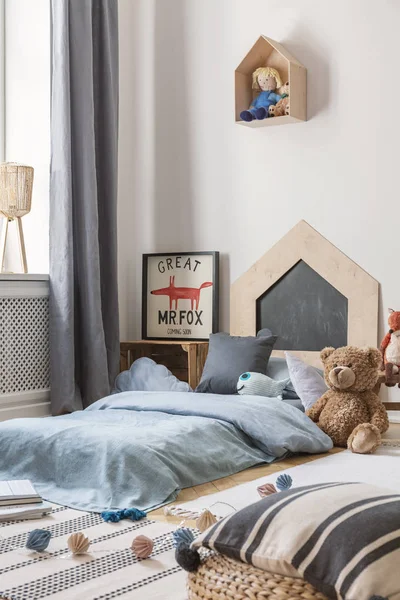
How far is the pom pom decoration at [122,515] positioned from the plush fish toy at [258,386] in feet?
4.54

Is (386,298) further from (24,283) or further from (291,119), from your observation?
(24,283)

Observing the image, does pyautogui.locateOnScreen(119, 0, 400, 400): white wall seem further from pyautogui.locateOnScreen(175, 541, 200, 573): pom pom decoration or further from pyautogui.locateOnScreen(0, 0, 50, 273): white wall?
pyautogui.locateOnScreen(175, 541, 200, 573): pom pom decoration

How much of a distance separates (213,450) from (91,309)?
1506mm

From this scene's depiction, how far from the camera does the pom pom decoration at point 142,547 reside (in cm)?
185

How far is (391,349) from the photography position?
352 cm

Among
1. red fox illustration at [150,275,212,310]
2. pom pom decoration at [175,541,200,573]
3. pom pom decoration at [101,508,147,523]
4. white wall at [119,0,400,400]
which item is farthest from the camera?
red fox illustration at [150,275,212,310]

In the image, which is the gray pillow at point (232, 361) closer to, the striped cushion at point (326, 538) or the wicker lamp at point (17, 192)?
the wicker lamp at point (17, 192)

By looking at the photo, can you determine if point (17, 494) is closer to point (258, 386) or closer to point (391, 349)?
point (258, 386)

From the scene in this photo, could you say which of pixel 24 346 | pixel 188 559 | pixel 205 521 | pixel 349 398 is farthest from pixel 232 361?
pixel 188 559

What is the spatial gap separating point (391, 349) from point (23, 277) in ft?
5.82

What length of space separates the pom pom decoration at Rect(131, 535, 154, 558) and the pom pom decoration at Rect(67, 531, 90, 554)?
116mm

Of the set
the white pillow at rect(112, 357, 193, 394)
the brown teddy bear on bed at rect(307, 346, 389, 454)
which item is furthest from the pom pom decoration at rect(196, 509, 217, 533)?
the white pillow at rect(112, 357, 193, 394)

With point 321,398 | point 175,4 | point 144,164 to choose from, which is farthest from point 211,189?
point 321,398

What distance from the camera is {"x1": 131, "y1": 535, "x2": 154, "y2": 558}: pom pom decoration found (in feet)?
6.06
